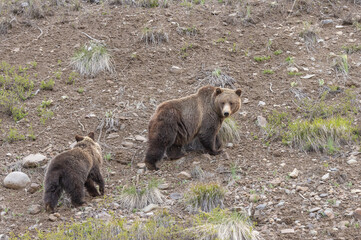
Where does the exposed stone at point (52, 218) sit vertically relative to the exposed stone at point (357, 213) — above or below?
below

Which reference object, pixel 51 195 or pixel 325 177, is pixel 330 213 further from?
pixel 51 195

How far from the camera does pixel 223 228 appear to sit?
17.6 feet

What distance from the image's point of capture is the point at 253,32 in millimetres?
11141

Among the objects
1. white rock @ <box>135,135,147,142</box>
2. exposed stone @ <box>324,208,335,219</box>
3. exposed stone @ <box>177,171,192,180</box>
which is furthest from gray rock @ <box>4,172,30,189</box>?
exposed stone @ <box>324,208,335,219</box>

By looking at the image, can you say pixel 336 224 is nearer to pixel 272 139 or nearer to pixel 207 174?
pixel 207 174

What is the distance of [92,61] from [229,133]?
339cm

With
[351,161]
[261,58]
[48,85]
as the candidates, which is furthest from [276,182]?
[48,85]

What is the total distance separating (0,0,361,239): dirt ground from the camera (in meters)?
6.27

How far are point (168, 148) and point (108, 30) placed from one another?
13.5ft

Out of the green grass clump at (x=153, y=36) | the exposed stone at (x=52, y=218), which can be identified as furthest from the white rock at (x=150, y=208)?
the green grass clump at (x=153, y=36)

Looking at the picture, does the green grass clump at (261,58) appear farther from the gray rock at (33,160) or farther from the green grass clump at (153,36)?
the gray rock at (33,160)

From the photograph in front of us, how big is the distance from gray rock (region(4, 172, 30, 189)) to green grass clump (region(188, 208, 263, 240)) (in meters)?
2.88

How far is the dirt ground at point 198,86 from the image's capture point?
20.6ft

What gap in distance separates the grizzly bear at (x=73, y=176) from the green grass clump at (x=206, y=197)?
1473 mm
